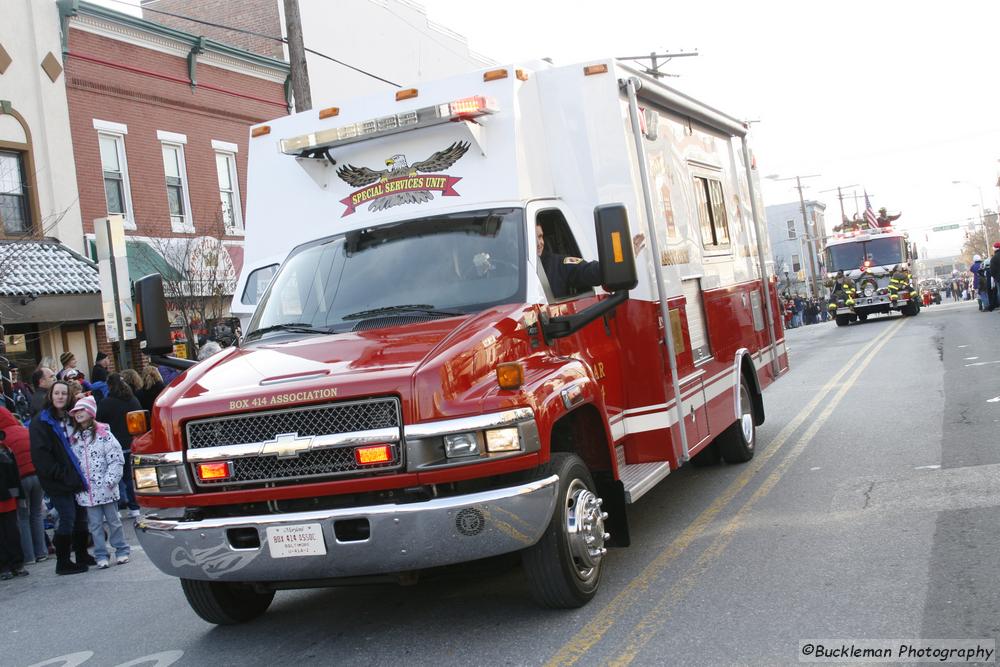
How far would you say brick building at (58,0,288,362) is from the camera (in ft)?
64.8

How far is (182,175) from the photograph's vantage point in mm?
22219

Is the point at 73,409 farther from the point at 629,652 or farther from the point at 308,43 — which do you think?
the point at 308,43

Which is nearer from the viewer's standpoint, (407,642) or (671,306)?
(407,642)

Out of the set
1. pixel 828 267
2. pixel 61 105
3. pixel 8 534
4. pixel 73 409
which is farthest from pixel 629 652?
pixel 828 267

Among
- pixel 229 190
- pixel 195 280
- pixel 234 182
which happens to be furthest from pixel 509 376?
pixel 234 182

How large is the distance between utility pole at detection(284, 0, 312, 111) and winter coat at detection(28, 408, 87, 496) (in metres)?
7.32

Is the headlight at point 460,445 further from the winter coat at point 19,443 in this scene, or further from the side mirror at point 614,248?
the winter coat at point 19,443

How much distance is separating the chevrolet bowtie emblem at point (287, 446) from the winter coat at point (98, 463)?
4.48m

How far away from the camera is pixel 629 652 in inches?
195

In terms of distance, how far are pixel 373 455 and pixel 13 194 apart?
15915 mm

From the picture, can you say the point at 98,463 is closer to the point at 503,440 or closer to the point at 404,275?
the point at 404,275

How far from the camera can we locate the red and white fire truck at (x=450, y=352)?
16.6 ft

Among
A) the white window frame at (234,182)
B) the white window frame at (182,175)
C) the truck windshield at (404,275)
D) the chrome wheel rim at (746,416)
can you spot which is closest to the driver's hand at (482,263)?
the truck windshield at (404,275)

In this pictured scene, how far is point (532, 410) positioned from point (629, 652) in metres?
1.23
